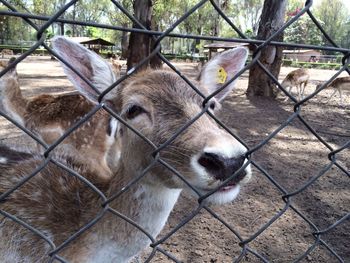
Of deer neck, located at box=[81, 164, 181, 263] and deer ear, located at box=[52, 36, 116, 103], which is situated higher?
deer ear, located at box=[52, 36, 116, 103]

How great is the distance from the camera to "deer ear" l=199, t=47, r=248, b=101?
7.27 ft

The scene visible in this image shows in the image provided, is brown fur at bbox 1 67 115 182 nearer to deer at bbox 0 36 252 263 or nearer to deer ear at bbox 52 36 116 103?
deer at bbox 0 36 252 263

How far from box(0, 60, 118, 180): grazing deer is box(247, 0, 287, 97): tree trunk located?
5206mm

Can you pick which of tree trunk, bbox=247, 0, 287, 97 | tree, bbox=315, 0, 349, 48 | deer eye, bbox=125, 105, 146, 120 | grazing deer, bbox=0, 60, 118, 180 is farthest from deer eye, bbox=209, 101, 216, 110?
tree, bbox=315, 0, 349, 48

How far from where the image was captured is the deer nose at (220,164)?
4.42 feet

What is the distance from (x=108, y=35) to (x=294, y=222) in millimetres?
72871

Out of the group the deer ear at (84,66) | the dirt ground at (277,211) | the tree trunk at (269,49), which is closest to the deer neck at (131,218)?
the deer ear at (84,66)

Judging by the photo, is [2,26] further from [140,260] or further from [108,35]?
[140,260]

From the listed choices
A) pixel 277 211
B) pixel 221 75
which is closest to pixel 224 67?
pixel 221 75

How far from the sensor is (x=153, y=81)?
83.0 inches

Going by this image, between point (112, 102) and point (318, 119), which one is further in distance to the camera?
Answer: point (318, 119)

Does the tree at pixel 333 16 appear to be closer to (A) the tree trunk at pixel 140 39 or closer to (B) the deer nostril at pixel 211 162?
(A) the tree trunk at pixel 140 39

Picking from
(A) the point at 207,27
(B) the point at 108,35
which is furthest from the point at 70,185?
(B) the point at 108,35

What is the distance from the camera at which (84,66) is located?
6.53 feet
